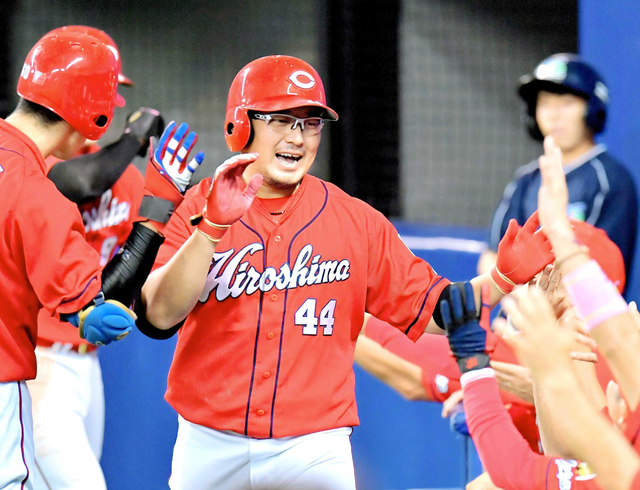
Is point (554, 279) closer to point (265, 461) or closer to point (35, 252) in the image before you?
point (265, 461)

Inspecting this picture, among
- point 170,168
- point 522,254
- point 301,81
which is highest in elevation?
point 301,81

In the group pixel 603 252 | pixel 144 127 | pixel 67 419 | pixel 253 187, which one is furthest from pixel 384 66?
pixel 253 187

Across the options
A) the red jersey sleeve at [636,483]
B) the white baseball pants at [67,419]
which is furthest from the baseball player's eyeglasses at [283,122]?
the red jersey sleeve at [636,483]

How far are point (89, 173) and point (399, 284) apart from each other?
1273 mm

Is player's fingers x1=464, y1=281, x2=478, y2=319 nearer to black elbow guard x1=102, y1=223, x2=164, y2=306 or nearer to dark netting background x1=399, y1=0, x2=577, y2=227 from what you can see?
black elbow guard x1=102, y1=223, x2=164, y2=306

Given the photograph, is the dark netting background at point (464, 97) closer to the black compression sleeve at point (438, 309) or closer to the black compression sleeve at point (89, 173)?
the black compression sleeve at point (89, 173)

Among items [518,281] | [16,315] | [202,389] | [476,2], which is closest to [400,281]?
[518,281]

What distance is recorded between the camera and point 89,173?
314 cm

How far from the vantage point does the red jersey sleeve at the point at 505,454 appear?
1765mm

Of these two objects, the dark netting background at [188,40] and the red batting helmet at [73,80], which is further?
the dark netting background at [188,40]

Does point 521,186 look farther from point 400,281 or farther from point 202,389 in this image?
point 202,389

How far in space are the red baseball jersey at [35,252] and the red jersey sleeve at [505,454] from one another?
3.03 ft

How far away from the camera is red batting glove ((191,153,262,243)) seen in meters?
2.13

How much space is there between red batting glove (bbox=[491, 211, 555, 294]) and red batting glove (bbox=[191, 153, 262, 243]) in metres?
0.68
